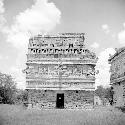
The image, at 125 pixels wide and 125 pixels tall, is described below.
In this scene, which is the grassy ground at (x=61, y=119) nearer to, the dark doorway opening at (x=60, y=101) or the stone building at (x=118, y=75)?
the stone building at (x=118, y=75)

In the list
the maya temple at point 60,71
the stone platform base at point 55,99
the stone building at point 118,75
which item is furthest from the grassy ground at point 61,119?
the stone building at point 118,75

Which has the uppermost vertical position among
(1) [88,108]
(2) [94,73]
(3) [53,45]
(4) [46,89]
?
(3) [53,45]

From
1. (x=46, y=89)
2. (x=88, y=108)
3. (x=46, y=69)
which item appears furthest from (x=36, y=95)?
(x=88, y=108)

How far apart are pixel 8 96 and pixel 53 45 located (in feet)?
52.0

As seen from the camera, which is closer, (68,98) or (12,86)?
(68,98)

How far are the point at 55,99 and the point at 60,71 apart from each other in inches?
109

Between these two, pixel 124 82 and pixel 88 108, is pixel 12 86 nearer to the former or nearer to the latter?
pixel 88 108

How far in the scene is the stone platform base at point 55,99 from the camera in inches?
939

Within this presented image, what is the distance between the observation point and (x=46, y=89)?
23.7 meters

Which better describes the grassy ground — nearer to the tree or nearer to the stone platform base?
the stone platform base

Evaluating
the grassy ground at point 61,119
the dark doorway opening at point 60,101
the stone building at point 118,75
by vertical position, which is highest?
the stone building at point 118,75

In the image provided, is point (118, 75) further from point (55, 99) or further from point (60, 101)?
point (55, 99)

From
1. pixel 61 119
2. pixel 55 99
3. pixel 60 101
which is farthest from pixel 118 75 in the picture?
pixel 61 119

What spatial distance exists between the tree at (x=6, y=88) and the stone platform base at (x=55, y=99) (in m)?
13.5
